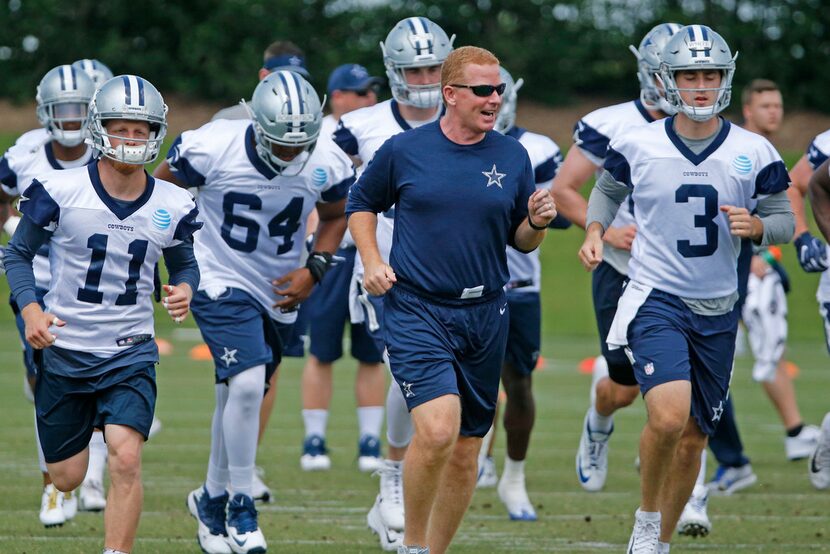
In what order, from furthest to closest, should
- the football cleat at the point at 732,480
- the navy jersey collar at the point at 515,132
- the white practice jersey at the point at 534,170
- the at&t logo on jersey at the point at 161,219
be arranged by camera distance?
the football cleat at the point at 732,480
the navy jersey collar at the point at 515,132
the white practice jersey at the point at 534,170
the at&t logo on jersey at the point at 161,219

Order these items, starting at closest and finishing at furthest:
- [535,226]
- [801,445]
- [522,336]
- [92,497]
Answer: [535,226] < [92,497] < [522,336] < [801,445]

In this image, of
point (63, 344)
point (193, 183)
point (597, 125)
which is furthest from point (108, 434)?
point (597, 125)

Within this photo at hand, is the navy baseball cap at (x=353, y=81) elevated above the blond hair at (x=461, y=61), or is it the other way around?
the blond hair at (x=461, y=61)

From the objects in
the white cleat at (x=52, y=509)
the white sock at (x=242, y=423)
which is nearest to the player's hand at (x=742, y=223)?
the white sock at (x=242, y=423)

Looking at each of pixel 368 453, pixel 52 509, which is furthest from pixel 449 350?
pixel 368 453

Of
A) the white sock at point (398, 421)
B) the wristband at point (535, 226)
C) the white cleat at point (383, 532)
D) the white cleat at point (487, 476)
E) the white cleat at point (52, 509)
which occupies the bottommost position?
the white cleat at point (487, 476)

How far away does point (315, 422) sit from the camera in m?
9.30

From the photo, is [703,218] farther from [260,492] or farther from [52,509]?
[52,509]

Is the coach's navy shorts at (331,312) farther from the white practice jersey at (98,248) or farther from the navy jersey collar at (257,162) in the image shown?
the white practice jersey at (98,248)

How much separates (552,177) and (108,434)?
9.77 feet

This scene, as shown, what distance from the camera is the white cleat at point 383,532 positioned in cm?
679

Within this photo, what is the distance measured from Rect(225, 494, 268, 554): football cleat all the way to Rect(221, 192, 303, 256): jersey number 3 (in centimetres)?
108

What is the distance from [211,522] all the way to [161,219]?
1506 mm

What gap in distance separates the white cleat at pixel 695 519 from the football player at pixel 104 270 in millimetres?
2549
